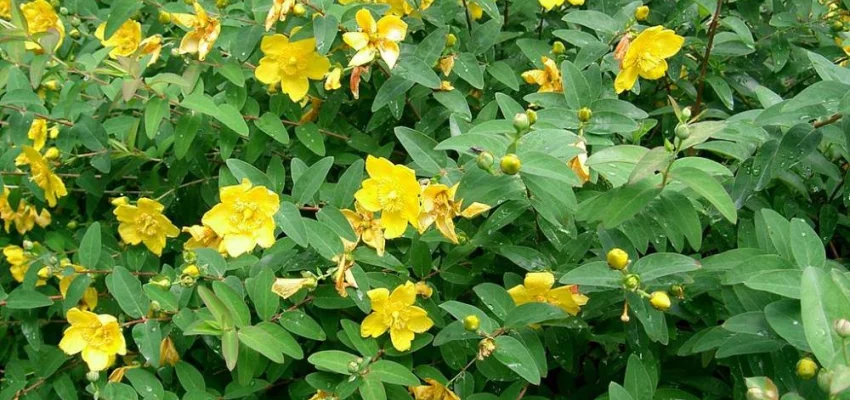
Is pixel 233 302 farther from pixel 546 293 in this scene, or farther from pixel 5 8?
pixel 5 8

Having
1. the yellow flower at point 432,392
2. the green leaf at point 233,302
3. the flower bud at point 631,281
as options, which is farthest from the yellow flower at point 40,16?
the flower bud at point 631,281

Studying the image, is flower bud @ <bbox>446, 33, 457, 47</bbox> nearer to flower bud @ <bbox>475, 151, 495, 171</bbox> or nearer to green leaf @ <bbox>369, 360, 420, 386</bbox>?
flower bud @ <bbox>475, 151, 495, 171</bbox>

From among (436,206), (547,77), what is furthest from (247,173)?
(547,77)

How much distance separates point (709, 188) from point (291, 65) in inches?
39.0

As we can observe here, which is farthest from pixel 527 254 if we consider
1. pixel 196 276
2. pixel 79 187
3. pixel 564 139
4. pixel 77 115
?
pixel 79 187

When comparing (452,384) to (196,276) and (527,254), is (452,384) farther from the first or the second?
(196,276)

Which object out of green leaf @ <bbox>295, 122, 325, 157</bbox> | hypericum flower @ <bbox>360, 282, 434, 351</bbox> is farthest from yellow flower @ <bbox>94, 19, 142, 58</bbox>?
hypericum flower @ <bbox>360, 282, 434, 351</bbox>

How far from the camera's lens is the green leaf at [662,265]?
1.27 metres

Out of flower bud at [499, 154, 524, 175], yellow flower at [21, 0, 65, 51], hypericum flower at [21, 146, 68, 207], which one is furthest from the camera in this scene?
yellow flower at [21, 0, 65, 51]

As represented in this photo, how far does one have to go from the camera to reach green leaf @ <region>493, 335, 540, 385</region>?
134cm

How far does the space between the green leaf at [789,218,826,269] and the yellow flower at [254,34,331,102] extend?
1.07m

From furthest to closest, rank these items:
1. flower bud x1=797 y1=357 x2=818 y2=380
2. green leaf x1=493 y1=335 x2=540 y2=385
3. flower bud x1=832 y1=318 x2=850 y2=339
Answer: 1. green leaf x1=493 y1=335 x2=540 y2=385
2. flower bud x1=797 y1=357 x2=818 y2=380
3. flower bud x1=832 y1=318 x2=850 y2=339

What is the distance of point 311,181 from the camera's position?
59.6 inches

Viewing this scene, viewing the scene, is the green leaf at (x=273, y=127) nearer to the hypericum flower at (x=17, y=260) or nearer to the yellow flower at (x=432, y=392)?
the yellow flower at (x=432, y=392)
